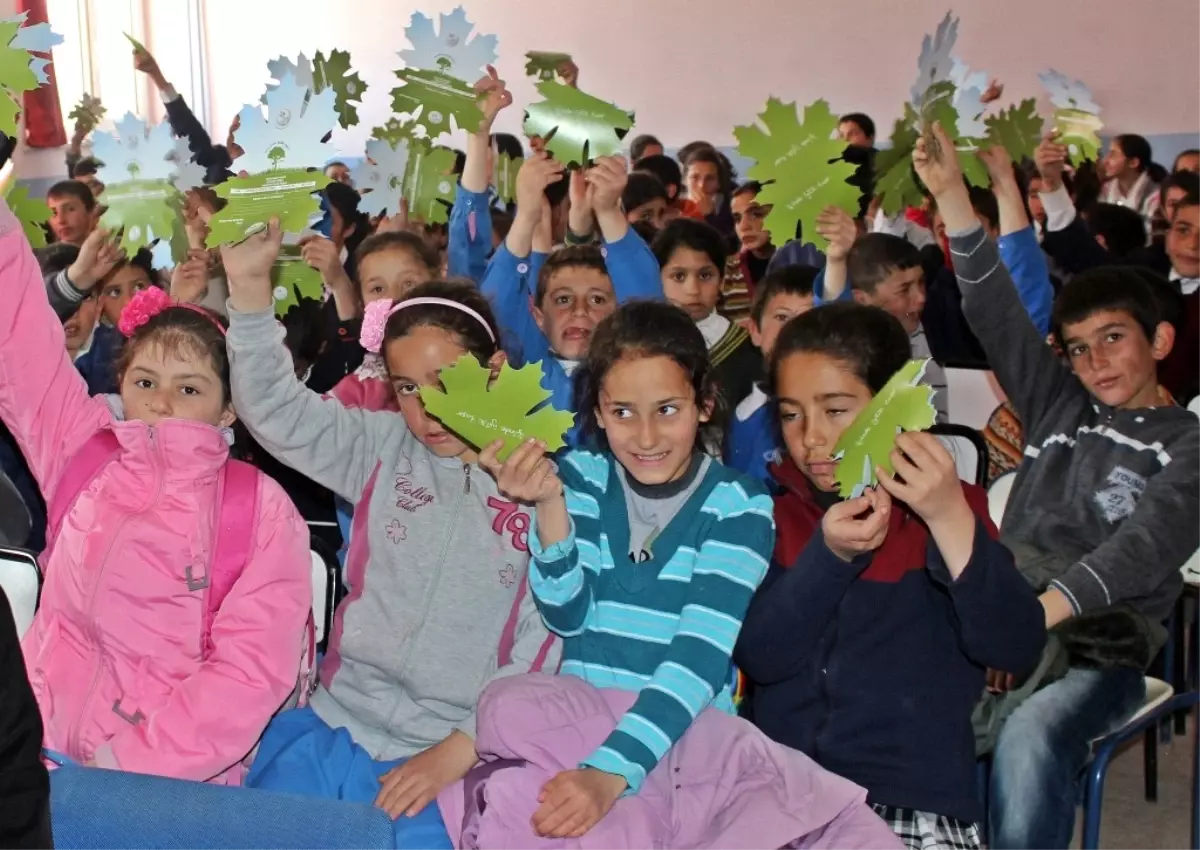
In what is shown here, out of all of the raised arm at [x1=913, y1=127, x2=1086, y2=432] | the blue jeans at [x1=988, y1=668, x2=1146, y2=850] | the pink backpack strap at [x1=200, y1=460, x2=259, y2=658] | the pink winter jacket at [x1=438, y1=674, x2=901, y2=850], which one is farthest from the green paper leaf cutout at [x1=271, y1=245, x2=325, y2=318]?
the blue jeans at [x1=988, y1=668, x2=1146, y2=850]

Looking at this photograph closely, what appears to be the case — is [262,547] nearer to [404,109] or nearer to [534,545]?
[534,545]

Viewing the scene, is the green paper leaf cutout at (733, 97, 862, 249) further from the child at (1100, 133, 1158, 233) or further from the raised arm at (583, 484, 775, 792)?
the child at (1100, 133, 1158, 233)

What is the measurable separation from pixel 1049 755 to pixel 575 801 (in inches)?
39.7

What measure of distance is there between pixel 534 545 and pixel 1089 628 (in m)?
1.14

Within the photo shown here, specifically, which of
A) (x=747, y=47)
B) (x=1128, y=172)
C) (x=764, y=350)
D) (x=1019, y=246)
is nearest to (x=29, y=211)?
(x=764, y=350)

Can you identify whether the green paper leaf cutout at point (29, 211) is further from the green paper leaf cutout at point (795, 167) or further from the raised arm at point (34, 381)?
the green paper leaf cutout at point (795, 167)

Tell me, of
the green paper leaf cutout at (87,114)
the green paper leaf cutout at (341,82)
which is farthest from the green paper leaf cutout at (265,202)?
the green paper leaf cutout at (87,114)

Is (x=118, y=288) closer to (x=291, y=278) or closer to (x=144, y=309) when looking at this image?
(x=291, y=278)

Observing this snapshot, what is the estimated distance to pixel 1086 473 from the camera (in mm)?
2609

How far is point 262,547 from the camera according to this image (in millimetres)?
2016

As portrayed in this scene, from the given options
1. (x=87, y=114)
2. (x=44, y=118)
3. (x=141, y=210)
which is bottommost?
(x=141, y=210)

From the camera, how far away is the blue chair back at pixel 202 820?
1.09m

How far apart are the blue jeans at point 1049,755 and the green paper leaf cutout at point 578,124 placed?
1596 millimetres

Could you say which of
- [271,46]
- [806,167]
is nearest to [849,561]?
[806,167]
